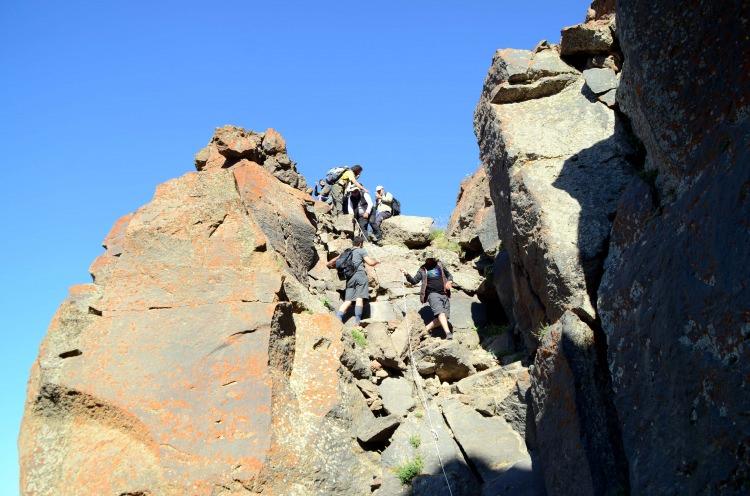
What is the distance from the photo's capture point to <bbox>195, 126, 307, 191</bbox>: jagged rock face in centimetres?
1552

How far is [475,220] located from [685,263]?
1109 cm

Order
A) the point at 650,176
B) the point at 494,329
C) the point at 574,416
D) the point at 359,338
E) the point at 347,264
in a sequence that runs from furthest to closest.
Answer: the point at 347,264 < the point at 494,329 < the point at 359,338 < the point at 650,176 < the point at 574,416

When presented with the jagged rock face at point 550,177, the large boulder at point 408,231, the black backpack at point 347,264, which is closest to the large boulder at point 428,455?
the jagged rock face at point 550,177

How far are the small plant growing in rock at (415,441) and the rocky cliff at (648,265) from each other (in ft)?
6.78

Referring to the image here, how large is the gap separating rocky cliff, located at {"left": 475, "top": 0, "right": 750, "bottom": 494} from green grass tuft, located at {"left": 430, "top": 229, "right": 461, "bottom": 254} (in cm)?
629

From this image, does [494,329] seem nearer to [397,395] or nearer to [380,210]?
[397,395]

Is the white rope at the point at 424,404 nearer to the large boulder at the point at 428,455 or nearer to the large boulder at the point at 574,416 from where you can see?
the large boulder at the point at 428,455

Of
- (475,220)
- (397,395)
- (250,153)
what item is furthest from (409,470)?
(250,153)

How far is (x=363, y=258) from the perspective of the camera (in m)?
13.9

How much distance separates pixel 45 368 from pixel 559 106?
342 inches

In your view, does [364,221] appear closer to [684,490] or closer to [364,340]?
[364,340]

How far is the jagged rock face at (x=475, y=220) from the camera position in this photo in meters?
14.5

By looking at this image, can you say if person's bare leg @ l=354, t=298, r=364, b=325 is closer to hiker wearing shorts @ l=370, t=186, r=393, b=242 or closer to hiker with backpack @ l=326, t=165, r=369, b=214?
hiker wearing shorts @ l=370, t=186, r=393, b=242

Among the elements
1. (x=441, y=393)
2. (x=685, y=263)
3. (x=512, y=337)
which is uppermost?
(x=512, y=337)
